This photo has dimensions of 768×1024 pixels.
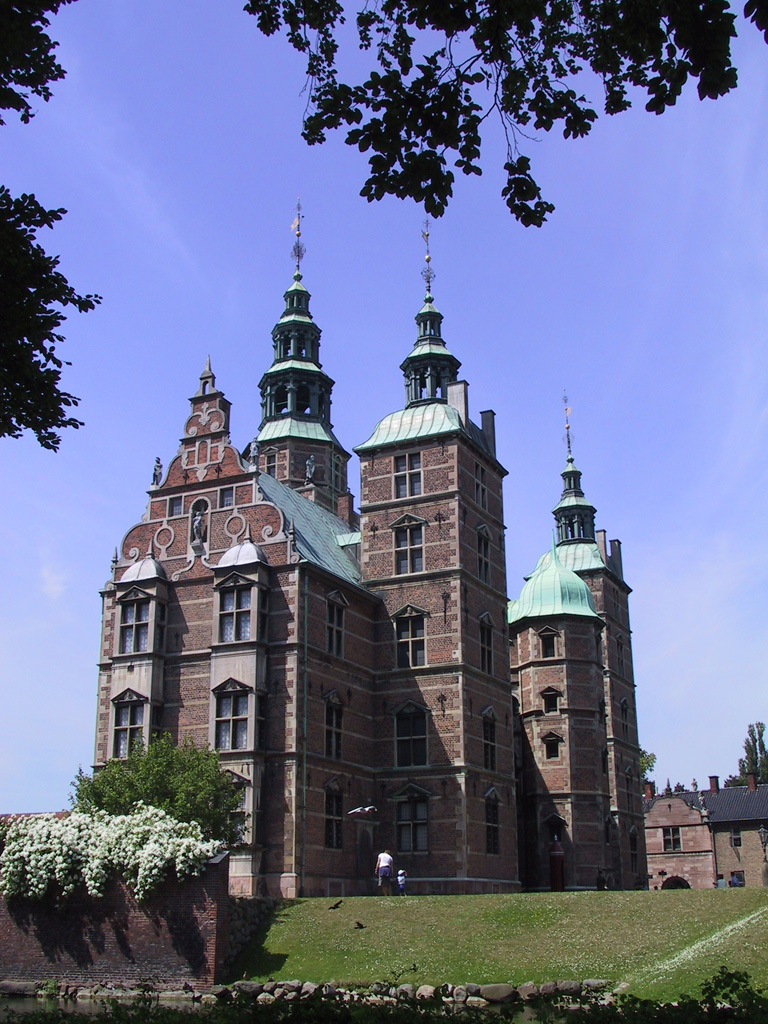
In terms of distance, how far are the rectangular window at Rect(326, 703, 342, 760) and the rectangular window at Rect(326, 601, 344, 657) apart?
1.99 meters

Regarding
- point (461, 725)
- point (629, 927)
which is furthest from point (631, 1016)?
point (461, 725)

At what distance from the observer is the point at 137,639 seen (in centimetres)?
3875

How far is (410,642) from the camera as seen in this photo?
41156 millimetres

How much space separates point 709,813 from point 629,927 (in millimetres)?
50303

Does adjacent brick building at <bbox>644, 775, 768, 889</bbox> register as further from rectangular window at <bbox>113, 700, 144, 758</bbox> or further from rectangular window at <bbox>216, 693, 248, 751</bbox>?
rectangular window at <bbox>113, 700, 144, 758</bbox>

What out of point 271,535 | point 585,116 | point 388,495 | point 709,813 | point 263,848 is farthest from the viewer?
point 709,813

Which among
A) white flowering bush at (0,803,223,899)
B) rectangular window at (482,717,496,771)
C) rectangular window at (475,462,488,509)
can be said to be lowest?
white flowering bush at (0,803,223,899)

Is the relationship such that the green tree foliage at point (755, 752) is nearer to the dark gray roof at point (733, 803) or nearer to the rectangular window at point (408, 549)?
the dark gray roof at point (733, 803)

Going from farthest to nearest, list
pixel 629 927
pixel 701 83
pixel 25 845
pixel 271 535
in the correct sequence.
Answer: pixel 271 535 < pixel 25 845 < pixel 629 927 < pixel 701 83

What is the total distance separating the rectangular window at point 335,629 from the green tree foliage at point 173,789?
22.5 feet

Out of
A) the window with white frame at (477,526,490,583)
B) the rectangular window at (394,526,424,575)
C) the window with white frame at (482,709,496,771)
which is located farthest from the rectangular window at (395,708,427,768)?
the window with white frame at (477,526,490,583)

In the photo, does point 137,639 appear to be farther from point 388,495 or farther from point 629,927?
point 629,927

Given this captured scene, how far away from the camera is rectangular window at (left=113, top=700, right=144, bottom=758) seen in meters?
37.5

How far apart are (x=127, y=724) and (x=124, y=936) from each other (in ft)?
32.7
